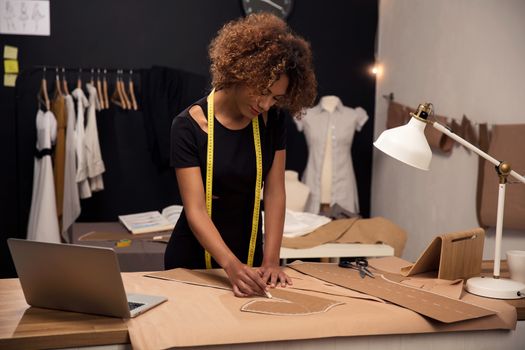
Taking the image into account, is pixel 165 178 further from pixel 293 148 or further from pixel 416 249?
pixel 416 249

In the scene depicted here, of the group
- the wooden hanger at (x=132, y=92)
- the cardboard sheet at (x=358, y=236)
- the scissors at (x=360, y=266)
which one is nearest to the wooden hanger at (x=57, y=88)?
the wooden hanger at (x=132, y=92)

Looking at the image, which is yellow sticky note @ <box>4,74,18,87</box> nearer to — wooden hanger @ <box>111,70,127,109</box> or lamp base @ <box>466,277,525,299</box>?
wooden hanger @ <box>111,70,127,109</box>

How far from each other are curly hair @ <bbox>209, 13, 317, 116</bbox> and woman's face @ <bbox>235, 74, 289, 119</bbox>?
0.06 feet

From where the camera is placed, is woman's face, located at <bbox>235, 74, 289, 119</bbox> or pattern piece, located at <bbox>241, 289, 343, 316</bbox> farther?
woman's face, located at <bbox>235, 74, 289, 119</bbox>

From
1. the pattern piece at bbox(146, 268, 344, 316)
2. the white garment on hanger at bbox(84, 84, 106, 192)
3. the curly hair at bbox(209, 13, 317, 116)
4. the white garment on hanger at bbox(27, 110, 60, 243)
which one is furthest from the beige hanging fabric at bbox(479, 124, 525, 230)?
the white garment on hanger at bbox(27, 110, 60, 243)

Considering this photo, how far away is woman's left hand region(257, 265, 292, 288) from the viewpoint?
1.92 metres

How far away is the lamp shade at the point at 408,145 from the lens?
5.93ft

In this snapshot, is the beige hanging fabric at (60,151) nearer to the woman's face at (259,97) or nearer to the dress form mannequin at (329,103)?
the dress form mannequin at (329,103)

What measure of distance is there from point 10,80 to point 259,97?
3501mm

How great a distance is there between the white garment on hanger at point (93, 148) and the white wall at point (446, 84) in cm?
216

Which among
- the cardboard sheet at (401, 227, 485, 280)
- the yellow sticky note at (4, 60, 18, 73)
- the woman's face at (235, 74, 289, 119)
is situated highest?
the yellow sticky note at (4, 60, 18, 73)

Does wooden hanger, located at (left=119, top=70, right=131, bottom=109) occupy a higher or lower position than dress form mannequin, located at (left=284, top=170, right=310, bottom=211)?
higher

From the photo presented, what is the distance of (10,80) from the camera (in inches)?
193

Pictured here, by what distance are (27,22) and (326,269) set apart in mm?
3642
